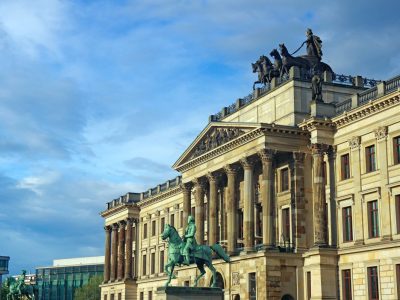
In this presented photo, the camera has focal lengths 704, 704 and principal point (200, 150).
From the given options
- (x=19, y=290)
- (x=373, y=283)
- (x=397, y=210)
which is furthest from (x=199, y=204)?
(x=397, y=210)

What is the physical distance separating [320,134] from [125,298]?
50.9 m

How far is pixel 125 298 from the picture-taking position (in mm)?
100000

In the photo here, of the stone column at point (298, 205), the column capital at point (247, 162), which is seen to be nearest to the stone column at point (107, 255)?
the column capital at point (247, 162)

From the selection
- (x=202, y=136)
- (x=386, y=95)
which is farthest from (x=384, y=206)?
(x=202, y=136)

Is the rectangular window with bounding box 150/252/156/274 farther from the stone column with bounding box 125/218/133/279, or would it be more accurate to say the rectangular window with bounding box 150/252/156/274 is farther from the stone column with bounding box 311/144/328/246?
the stone column with bounding box 311/144/328/246

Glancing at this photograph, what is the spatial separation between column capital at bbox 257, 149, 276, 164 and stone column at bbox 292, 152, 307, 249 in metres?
1.95

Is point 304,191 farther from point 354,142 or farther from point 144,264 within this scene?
point 144,264

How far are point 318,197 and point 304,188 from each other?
10.1 ft

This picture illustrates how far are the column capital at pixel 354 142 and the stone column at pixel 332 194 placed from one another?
230 centimetres

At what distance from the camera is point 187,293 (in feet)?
143

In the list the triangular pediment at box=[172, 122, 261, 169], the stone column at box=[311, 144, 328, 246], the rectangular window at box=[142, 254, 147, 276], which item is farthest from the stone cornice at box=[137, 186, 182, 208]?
the stone column at box=[311, 144, 328, 246]

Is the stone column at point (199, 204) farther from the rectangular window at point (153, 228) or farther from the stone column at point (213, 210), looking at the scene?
the rectangular window at point (153, 228)

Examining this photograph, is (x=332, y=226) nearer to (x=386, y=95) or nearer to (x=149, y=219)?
(x=386, y=95)

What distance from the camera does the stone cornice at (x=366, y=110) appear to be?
52672mm
